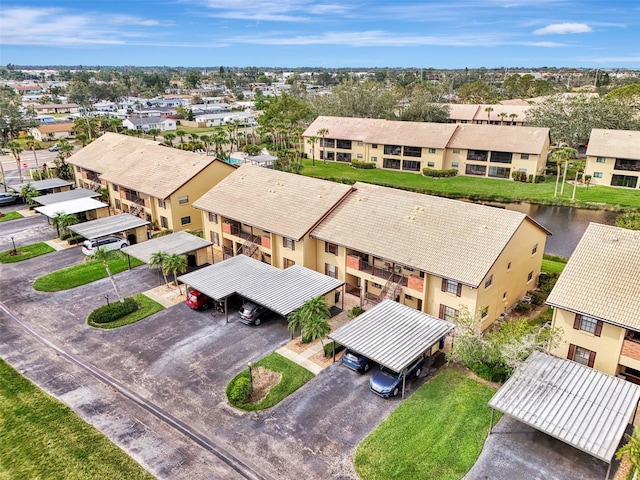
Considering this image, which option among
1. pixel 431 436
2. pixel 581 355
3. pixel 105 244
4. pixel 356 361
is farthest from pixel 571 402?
pixel 105 244

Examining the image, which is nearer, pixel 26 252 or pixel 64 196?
pixel 26 252

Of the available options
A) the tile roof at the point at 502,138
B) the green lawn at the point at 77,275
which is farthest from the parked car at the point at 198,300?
the tile roof at the point at 502,138

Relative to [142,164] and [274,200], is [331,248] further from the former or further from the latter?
[142,164]

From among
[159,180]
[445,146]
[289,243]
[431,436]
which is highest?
[445,146]

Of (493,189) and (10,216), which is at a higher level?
(493,189)

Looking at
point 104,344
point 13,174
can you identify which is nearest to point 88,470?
point 104,344

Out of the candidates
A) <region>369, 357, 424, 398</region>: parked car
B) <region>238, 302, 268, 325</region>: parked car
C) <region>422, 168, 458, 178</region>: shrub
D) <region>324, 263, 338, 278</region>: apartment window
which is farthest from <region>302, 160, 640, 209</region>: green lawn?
<region>369, 357, 424, 398</region>: parked car

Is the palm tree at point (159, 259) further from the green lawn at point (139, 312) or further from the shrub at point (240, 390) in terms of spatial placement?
the shrub at point (240, 390)
